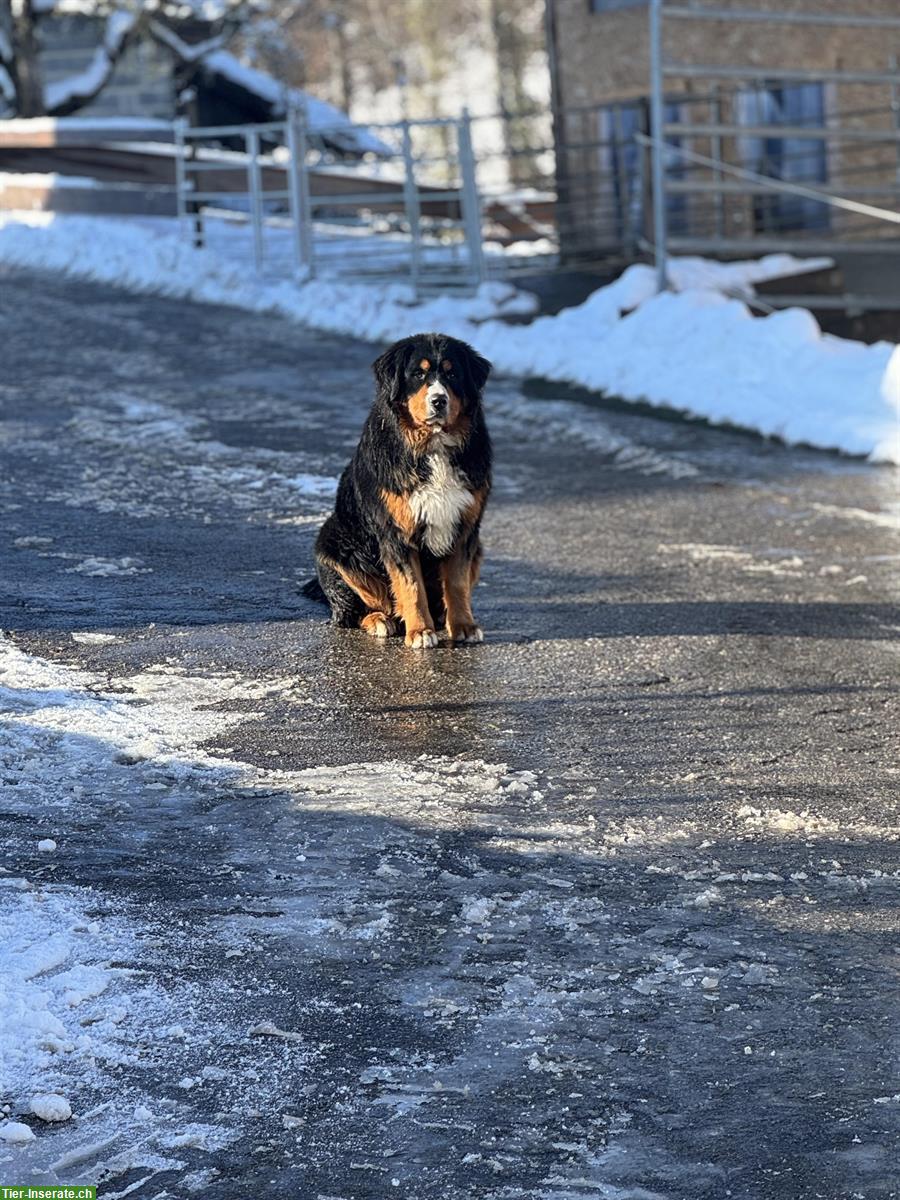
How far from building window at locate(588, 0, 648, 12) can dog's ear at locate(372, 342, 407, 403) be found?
56.9ft

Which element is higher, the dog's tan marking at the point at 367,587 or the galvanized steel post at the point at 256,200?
the galvanized steel post at the point at 256,200

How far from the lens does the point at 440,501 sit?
22.6 ft

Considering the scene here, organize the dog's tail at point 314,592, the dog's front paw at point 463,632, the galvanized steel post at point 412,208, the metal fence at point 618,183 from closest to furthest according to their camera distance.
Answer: the dog's front paw at point 463,632, the dog's tail at point 314,592, the galvanized steel post at point 412,208, the metal fence at point 618,183

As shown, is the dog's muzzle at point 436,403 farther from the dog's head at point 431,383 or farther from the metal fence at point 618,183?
the metal fence at point 618,183

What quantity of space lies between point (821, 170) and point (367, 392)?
11.6 meters

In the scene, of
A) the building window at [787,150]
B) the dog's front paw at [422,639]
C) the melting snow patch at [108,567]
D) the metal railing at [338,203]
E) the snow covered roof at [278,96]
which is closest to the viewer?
the dog's front paw at [422,639]

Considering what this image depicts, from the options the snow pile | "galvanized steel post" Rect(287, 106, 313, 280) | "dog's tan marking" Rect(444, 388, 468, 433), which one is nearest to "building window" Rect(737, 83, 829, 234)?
"galvanized steel post" Rect(287, 106, 313, 280)

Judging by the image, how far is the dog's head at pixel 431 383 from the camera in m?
6.78

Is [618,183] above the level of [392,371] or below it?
above

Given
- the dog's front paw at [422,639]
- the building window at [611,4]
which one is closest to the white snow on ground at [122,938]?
the dog's front paw at [422,639]

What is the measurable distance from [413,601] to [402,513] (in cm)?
40

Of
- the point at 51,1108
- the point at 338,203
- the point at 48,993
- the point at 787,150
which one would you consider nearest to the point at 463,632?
the point at 48,993

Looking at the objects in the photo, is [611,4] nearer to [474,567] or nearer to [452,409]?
[474,567]

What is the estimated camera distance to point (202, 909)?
467cm
